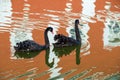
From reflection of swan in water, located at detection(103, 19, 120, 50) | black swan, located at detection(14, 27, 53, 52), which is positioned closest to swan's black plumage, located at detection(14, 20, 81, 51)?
black swan, located at detection(14, 27, 53, 52)

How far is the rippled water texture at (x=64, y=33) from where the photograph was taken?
13.8 ft

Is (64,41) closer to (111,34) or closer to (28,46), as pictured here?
(28,46)

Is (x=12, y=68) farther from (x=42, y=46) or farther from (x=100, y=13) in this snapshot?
(x=100, y=13)

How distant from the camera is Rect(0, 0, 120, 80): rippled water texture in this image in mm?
4219

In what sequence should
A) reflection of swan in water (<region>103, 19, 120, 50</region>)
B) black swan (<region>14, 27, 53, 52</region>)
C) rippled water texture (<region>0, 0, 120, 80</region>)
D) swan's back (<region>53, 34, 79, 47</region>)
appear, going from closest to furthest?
rippled water texture (<region>0, 0, 120, 80</region>), black swan (<region>14, 27, 53, 52</region>), swan's back (<region>53, 34, 79, 47</region>), reflection of swan in water (<region>103, 19, 120, 50</region>)

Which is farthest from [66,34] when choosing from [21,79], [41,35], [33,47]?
[21,79]

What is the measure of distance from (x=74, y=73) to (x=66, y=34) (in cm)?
130

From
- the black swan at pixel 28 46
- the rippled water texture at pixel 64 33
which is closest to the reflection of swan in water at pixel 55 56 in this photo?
the rippled water texture at pixel 64 33

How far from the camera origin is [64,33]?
548 centimetres

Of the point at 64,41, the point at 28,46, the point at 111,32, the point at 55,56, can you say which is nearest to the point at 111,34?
the point at 111,32

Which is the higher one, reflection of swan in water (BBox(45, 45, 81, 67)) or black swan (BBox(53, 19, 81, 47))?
black swan (BBox(53, 19, 81, 47))

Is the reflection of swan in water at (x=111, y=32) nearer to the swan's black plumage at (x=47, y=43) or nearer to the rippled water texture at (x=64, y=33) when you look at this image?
the rippled water texture at (x=64, y=33)

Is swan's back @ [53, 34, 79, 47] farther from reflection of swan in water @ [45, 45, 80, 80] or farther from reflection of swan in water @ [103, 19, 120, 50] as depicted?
reflection of swan in water @ [103, 19, 120, 50]

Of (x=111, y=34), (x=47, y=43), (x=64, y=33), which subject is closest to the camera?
(x=47, y=43)
